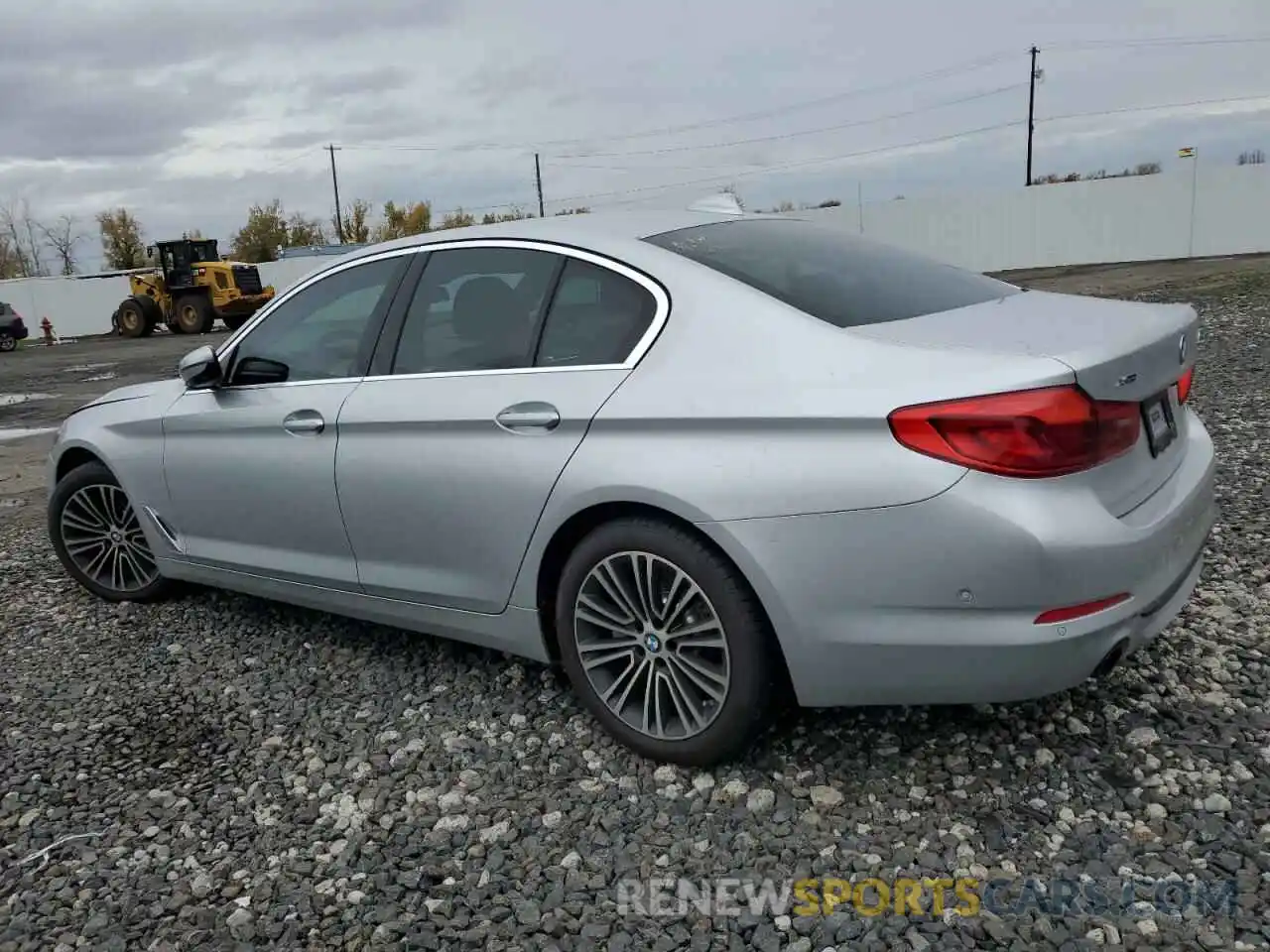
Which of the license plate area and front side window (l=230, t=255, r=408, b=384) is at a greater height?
front side window (l=230, t=255, r=408, b=384)

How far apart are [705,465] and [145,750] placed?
6.86ft

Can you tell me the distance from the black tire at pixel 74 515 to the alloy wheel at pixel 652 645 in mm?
2551

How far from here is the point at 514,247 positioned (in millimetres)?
3336

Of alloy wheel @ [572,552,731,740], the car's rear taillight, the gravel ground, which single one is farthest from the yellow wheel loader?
the car's rear taillight

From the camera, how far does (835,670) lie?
2.56 meters

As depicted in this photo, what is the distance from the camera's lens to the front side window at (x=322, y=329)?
11.9 feet

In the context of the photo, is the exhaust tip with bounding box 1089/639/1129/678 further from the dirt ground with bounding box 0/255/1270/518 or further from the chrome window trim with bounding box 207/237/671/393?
the dirt ground with bounding box 0/255/1270/518

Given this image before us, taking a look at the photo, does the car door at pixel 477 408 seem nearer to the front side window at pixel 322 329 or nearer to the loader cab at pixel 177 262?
the front side window at pixel 322 329

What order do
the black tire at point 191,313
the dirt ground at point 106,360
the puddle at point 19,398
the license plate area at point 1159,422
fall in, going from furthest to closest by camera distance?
the black tire at point 191,313, the puddle at point 19,398, the dirt ground at point 106,360, the license plate area at point 1159,422

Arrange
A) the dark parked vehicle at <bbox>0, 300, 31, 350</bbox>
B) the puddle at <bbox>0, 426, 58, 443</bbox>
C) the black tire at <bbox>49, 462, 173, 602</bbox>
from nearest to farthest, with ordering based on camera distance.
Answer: the black tire at <bbox>49, 462, 173, 602</bbox> → the puddle at <bbox>0, 426, 58, 443</bbox> → the dark parked vehicle at <bbox>0, 300, 31, 350</bbox>

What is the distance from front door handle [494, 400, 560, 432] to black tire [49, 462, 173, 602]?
2321 mm

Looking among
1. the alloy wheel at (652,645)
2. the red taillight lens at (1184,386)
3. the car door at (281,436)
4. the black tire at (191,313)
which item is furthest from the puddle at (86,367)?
the red taillight lens at (1184,386)

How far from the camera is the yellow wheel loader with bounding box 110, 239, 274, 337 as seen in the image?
28.3 metres

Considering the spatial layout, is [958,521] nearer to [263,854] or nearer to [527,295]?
[527,295]
